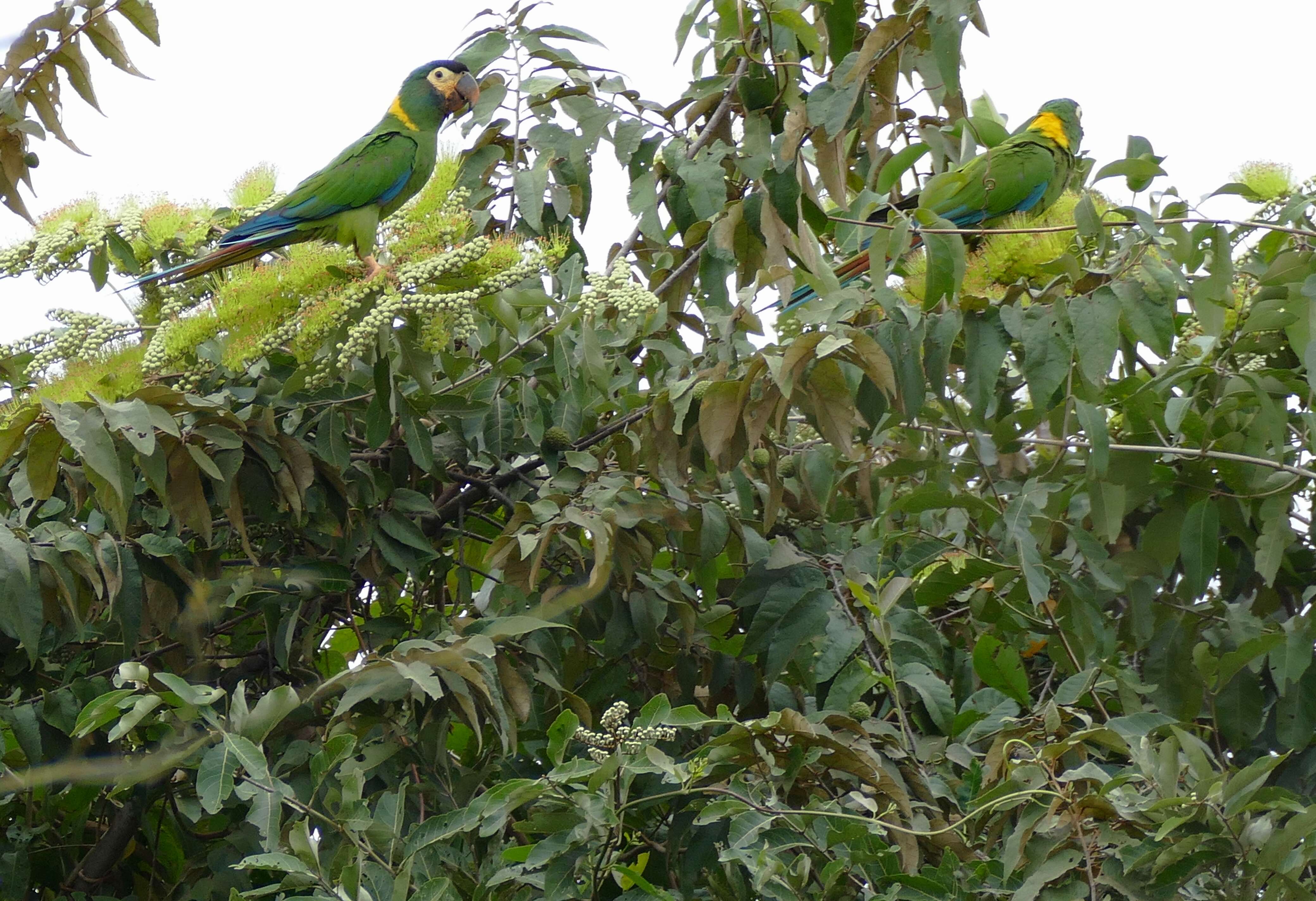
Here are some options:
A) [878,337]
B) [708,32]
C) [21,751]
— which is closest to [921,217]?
[878,337]

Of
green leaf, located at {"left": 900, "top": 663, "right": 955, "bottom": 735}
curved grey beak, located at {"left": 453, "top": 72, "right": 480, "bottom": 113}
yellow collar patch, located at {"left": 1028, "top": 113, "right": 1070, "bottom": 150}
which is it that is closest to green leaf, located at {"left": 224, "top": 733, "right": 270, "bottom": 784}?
green leaf, located at {"left": 900, "top": 663, "right": 955, "bottom": 735}

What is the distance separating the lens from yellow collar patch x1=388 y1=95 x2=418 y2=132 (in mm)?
2930

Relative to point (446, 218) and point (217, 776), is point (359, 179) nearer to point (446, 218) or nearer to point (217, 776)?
point (446, 218)

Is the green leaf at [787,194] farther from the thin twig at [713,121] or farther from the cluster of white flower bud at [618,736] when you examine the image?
the cluster of white flower bud at [618,736]

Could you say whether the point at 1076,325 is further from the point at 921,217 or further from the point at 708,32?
the point at 708,32

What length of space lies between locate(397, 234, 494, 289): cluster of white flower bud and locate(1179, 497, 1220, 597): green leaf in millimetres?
1190

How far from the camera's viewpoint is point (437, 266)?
5.97 ft

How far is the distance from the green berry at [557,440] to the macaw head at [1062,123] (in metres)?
1.75

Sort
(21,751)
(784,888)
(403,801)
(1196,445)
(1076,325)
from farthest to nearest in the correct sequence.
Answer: (21,751) < (1196,445) < (1076,325) < (403,801) < (784,888)

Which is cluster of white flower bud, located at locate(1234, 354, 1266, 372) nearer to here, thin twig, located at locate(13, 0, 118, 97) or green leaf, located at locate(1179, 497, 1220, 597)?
green leaf, located at locate(1179, 497, 1220, 597)

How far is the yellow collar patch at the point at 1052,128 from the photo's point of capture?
3129 millimetres

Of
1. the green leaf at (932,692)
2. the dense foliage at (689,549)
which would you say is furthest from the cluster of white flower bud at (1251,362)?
the green leaf at (932,692)

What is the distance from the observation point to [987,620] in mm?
2121

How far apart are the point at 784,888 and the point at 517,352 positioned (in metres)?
1.01
